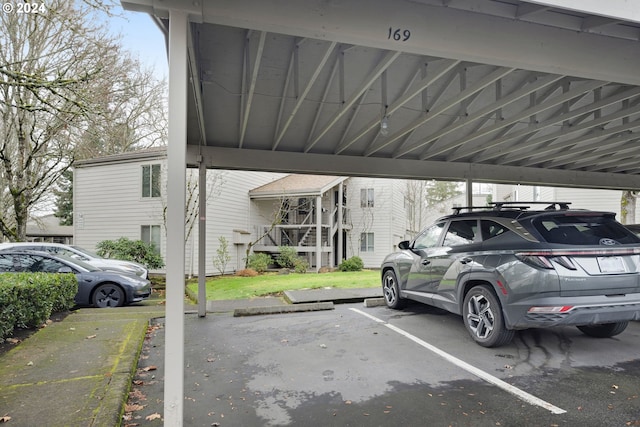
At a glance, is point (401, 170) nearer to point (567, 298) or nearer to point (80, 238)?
point (567, 298)

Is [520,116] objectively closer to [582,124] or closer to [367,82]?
[582,124]

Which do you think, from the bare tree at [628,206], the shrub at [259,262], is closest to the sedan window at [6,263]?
the shrub at [259,262]

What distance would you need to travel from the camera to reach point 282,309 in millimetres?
7398

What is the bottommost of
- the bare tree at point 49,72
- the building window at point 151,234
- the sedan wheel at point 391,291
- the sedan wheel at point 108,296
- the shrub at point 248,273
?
the shrub at point 248,273

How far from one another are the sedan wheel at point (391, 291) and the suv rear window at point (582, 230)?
10.6 ft

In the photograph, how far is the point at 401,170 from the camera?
27.2 ft

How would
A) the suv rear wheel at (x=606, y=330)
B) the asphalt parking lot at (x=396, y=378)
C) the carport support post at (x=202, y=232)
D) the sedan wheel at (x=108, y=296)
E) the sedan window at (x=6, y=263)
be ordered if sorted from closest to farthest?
the asphalt parking lot at (x=396, y=378) < the suv rear wheel at (x=606, y=330) < the carport support post at (x=202, y=232) < the sedan window at (x=6, y=263) < the sedan wheel at (x=108, y=296)

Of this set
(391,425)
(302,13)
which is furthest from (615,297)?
(302,13)

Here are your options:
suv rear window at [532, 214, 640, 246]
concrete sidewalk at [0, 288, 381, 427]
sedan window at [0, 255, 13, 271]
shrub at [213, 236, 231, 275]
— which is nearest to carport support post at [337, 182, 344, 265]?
shrub at [213, 236, 231, 275]

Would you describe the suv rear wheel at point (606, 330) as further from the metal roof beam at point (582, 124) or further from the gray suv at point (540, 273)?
the metal roof beam at point (582, 124)

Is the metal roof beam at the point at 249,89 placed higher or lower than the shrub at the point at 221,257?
higher

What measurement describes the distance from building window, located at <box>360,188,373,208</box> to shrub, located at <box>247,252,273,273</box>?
6288 mm

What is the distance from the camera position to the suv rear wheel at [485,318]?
454cm

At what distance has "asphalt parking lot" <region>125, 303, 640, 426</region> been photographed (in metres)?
3.10
